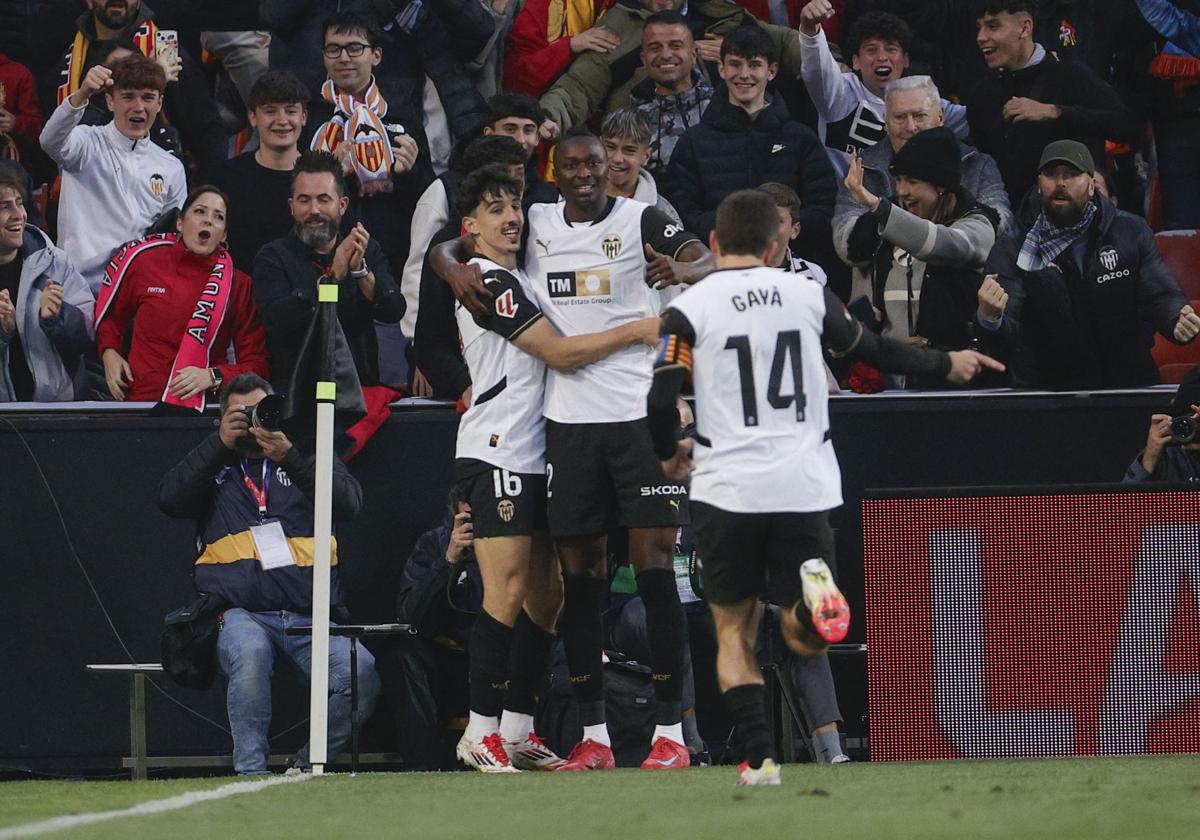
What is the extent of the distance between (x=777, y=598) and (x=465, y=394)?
2974 mm

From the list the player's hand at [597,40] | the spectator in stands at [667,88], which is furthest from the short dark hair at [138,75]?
the spectator in stands at [667,88]

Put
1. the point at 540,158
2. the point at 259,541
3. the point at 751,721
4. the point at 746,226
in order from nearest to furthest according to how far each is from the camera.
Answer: the point at 751,721
the point at 746,226
the point at 259,541
the point at 540,158

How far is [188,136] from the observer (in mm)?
12680

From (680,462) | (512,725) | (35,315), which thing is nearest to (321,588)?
(512,725)

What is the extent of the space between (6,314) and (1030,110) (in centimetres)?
607

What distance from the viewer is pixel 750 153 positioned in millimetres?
11555

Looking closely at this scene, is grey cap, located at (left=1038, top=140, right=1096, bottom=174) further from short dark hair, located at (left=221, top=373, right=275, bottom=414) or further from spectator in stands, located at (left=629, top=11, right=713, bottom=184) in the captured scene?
short dark hair, located at (left=221, top=373, right=275, bottom=414)

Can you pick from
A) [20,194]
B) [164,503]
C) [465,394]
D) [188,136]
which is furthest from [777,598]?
[188,136]

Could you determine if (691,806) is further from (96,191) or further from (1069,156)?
(96,191)

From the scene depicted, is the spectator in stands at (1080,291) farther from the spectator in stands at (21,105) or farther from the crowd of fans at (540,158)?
the spectator in stands at (21,105)

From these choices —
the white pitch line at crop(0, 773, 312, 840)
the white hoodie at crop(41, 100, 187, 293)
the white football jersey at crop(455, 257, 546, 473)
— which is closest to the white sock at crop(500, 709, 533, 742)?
the white pitch line at crop(0, 773, 312, 840)

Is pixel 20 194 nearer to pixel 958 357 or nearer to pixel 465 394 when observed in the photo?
pixel 465 394

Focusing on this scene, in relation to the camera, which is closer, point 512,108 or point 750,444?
point 750,444

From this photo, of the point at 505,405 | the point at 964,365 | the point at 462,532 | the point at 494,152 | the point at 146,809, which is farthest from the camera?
the point at 462,532
